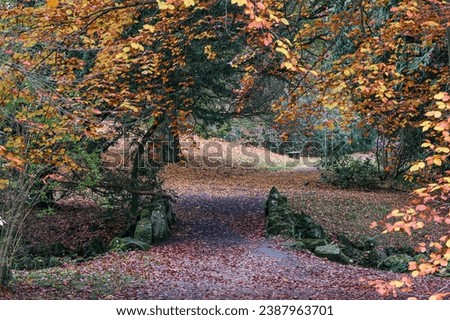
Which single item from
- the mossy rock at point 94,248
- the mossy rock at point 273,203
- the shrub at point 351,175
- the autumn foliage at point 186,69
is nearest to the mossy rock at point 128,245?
the mossy rock at point 94,248

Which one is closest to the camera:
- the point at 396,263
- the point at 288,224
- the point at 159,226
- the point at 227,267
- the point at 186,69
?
the point at 227,267

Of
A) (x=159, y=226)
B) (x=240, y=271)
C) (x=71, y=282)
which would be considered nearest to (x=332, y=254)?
(x=240, y=271)

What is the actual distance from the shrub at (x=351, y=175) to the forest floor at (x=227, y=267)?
134 inches

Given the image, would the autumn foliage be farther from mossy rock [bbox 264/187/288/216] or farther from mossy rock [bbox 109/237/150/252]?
mossy rock [bbox 264/187/288/216]

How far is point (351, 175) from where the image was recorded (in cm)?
2242

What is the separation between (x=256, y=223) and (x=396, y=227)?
9923 mm

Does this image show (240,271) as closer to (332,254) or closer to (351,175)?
(332,254)

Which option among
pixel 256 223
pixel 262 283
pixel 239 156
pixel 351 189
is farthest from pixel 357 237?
pixel 239 156

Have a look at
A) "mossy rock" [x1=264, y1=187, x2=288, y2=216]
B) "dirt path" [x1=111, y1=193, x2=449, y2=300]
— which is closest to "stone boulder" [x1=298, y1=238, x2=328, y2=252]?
"dirt path" [x1=111, y1=193, x2=449, y2=300]

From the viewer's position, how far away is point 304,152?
107 feet

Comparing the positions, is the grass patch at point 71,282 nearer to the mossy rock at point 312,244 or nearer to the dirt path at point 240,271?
the dirt path at point 240,271

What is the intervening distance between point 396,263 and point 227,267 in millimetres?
3720

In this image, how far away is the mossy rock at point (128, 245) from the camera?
11083 millimetres

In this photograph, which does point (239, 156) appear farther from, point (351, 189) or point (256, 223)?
point (256, 223)
